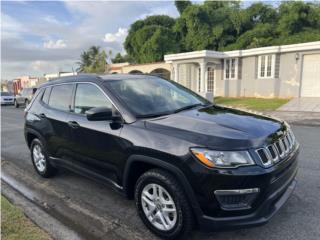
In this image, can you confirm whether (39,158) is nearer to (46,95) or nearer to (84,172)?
(46,95)

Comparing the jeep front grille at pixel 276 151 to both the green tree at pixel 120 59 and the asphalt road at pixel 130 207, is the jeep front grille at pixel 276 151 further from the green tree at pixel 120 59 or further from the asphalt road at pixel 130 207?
the green tree at pixel 120 59

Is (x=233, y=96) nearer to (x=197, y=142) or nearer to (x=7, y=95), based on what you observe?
(x=197, y=142)

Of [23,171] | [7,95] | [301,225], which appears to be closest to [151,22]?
[7,95]

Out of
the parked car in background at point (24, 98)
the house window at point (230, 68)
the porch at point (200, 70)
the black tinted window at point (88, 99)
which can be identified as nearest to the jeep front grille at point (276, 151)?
the black tinted window at point (88, 99)

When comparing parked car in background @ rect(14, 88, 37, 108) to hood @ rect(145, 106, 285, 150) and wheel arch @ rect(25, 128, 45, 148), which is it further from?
hood @ rect(145, 106, 285, 150)

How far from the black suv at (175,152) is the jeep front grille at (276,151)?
1cm

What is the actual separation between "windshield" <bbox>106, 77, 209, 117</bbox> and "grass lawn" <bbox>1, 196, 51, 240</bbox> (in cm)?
181

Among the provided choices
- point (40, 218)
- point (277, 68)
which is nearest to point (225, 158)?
point (40, 218)

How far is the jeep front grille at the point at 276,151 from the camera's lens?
108 inches

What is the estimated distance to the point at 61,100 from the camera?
4.74m

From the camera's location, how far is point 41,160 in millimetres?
5402

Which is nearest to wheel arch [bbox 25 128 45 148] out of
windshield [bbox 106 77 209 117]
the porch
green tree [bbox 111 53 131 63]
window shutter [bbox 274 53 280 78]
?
windshield [bbox 106 77 209 117]

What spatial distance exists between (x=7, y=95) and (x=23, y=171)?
87.5 ft

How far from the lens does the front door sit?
354cm
